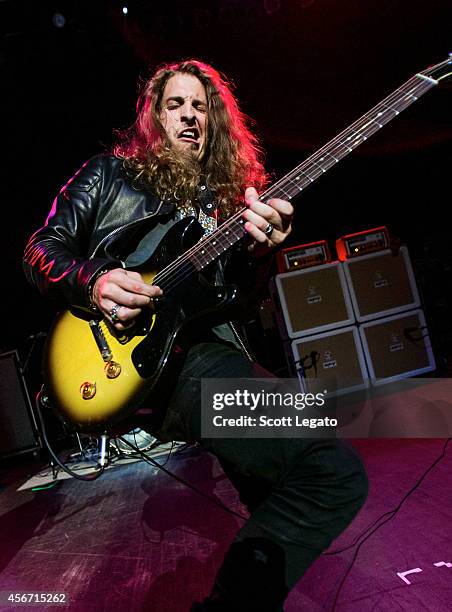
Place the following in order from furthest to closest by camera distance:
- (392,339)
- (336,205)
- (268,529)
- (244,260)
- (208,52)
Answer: (336,205), (392,339), (208,52), (244,260), (268,529)

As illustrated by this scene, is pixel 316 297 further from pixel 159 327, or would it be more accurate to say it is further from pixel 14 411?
pixel 159 327

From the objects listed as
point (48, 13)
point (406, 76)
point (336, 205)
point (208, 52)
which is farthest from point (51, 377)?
point (336, 205)

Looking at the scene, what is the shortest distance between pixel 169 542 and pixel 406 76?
6.08 metres

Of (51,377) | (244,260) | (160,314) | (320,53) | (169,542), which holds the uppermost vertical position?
(320,53)

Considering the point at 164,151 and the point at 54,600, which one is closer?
the point at 164,151

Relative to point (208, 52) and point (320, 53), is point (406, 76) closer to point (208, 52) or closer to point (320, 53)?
point (320, 53)

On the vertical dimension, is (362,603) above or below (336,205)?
below

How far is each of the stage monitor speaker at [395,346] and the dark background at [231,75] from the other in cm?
25

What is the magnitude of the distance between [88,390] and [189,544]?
1.63 meters

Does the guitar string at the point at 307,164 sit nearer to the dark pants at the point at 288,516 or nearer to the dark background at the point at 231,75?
the dark pants at the point at 288,516

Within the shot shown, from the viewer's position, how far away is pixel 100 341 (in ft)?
4.82

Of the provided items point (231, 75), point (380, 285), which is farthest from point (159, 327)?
point (380, 285)

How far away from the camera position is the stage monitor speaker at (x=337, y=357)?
5.86 meters

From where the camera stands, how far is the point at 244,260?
1672mm
